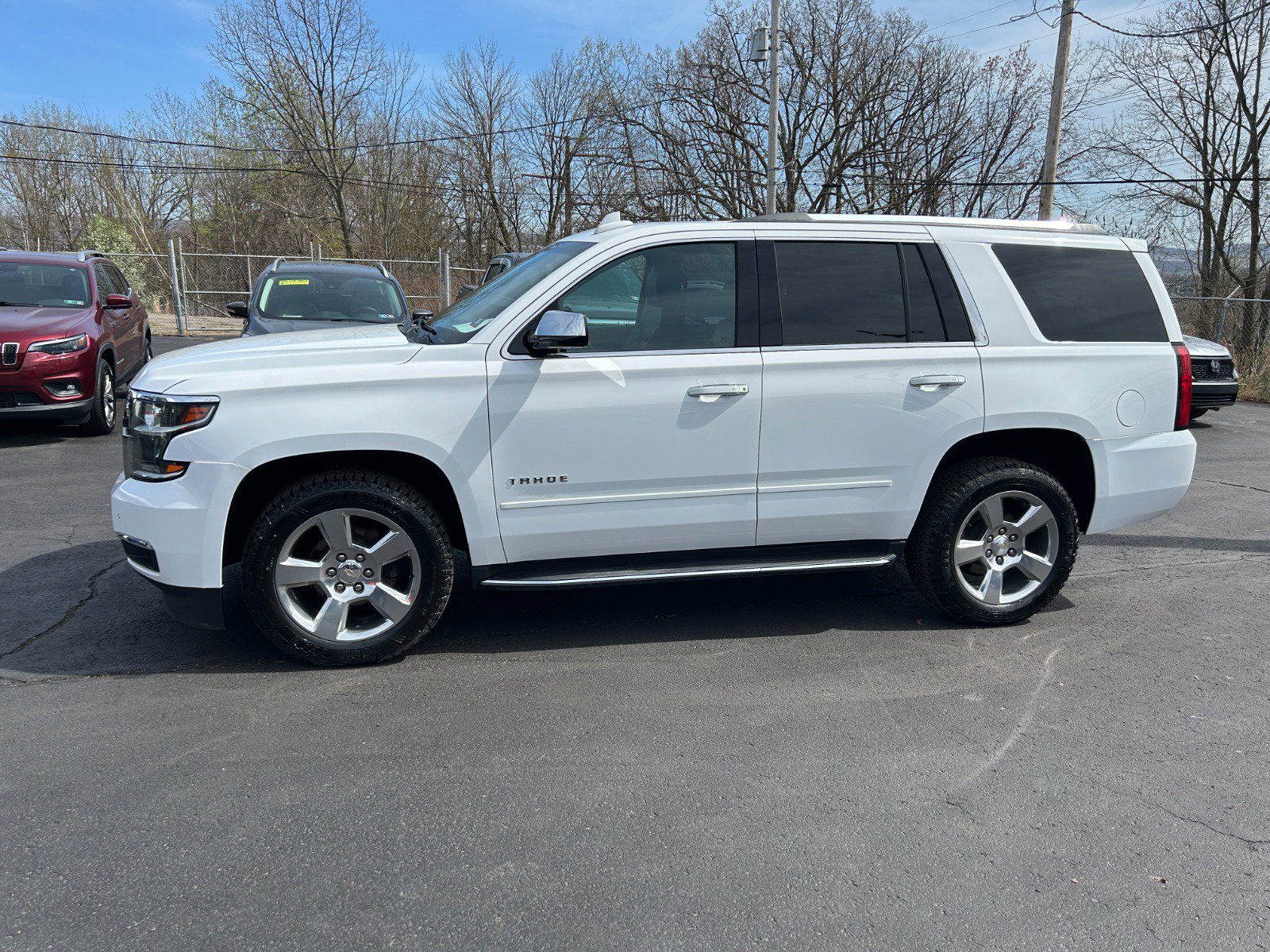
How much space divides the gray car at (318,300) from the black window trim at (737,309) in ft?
18.1

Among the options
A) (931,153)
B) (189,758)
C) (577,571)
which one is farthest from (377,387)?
(931,153)

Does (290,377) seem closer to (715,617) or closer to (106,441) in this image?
(715,617)

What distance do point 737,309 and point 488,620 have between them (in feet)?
6.57

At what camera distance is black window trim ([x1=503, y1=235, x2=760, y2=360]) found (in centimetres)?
395

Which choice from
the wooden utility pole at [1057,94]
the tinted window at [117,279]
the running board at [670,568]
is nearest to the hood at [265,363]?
the running board at [670,568]

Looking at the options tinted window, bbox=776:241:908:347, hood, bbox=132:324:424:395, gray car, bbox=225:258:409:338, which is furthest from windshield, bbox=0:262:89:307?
tinted window, bbox=776:241:908:347

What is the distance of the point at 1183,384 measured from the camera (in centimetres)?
470

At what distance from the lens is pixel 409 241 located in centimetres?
Answer: 3469

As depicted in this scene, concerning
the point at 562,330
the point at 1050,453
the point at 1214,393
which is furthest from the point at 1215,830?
the point at 1214,393

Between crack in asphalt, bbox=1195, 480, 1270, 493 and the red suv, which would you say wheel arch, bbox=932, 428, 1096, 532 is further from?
the red suv

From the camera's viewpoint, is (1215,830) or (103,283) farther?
(103,283)

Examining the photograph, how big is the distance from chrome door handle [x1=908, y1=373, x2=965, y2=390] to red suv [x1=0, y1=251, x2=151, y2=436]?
26.7 feet

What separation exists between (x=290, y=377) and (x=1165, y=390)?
4235 millimetres

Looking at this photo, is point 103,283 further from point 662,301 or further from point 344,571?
point 662,301
